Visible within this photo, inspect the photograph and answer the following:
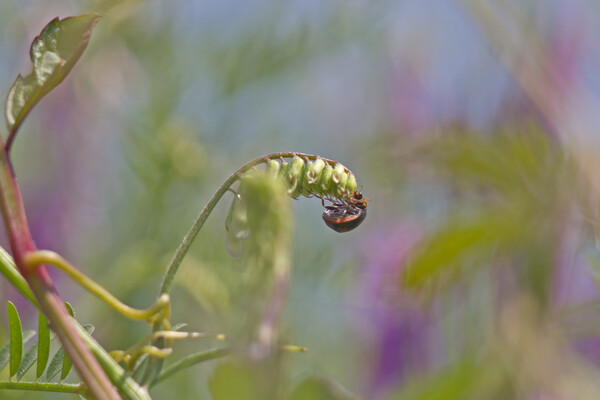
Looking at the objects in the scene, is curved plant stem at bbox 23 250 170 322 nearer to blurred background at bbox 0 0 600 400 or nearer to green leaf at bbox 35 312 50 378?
green leaf at bbox 35 312 50 378

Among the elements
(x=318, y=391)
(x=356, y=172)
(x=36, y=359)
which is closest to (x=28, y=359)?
(x=36, y=359)

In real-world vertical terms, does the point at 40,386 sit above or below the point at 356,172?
below

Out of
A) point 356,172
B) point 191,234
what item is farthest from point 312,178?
point 356,172

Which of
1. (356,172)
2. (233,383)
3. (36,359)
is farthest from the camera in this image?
(356,172)

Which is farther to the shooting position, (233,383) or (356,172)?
(356,172)

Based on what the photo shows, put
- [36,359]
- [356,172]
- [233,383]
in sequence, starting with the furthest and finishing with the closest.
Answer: [356,172]
[36,359]
[233,383]

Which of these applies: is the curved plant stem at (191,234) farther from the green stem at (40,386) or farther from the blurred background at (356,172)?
the blurred background at (356,172)

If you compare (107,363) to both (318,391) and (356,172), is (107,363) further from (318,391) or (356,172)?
(356,172)
